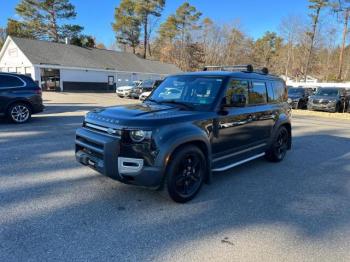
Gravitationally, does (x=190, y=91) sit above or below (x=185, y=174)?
above

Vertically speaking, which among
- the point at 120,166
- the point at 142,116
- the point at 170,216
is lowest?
the point at 170,216

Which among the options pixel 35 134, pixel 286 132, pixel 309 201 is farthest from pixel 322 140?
pixel 35 134

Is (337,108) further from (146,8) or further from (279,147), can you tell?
(146,8)

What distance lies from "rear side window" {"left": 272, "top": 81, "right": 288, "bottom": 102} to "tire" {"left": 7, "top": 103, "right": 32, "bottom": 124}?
8204mm

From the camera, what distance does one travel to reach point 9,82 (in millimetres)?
9938

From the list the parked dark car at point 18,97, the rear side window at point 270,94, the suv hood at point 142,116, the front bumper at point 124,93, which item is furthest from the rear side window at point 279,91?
the front bumper at point 124,93

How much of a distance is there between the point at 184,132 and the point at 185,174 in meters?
0.66

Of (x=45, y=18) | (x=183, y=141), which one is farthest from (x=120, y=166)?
(x=45, y=18)

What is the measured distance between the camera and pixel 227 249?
315 centimetres

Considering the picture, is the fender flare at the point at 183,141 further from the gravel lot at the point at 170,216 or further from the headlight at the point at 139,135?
the gravel lot at the point at 170,216

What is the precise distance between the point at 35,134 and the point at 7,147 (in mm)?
1598

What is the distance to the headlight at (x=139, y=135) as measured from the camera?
373cm

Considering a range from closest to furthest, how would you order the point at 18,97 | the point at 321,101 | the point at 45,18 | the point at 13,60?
the point at 18,97, the point at 321,101, the point at 13,60, the point at 45,18

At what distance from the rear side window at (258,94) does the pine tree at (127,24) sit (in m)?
56.2
